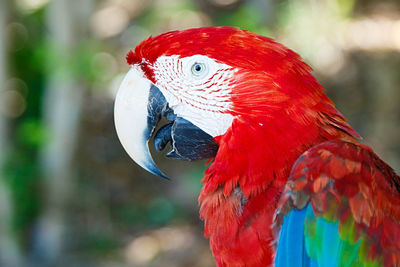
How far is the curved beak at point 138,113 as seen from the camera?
128cm

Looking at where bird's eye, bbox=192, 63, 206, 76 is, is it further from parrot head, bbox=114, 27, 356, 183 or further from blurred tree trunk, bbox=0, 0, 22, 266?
blurred tree trunk, bbox=0, 0, 22, 266

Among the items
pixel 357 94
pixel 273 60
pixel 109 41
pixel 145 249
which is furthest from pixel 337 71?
pixel 273 60

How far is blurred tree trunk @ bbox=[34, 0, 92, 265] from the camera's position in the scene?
115 inches

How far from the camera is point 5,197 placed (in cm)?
316

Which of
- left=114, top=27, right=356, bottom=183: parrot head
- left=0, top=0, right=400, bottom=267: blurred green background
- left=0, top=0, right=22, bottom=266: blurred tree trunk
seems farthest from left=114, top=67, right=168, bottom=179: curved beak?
left=0, top=0, right=22, bottom=266: blurred tree trunk

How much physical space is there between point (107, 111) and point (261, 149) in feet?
12.1

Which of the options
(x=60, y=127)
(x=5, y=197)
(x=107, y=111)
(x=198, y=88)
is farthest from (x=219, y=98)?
(x=107, y=111)

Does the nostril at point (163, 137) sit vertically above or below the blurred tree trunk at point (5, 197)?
above

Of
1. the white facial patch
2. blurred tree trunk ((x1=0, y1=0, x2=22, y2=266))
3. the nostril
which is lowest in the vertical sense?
blurred tree trunk ((x1=0, y1=0, x2=22, y2=266))

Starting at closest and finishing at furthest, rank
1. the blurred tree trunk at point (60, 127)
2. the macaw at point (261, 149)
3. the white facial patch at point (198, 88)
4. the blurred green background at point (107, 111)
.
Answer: the macaw at point (261, 149), the white facial patch at point (198, 88), the blurred tree trunk at point (60, 127), the blurred green background at point (107, 111)

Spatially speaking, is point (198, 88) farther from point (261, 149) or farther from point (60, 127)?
point (60, 127)

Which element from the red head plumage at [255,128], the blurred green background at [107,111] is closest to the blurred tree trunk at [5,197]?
the blurred green background at [107,111]

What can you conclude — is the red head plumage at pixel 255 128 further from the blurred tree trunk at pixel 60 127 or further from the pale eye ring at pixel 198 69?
the blurred tree trunk at pixel 60 127

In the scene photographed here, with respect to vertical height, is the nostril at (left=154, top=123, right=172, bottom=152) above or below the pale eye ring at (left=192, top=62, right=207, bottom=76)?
below
